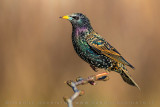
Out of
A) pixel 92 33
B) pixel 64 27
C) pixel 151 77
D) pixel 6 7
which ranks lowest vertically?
pixel 151 77

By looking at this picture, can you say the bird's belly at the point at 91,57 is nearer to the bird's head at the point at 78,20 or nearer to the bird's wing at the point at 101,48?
the bird's wing at the point at 101,48

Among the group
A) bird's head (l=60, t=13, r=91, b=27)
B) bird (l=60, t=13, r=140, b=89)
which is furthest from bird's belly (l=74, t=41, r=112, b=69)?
bird's head (l=60, t=13, r=91, b=27)

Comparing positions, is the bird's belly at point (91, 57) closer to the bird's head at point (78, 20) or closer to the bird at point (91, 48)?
the bird at point (91, 48)

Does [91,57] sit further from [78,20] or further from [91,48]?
[78,20]

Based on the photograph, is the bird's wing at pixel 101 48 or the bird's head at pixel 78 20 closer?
the bird's head at pixel 78 20

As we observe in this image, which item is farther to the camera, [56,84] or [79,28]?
[56,84]

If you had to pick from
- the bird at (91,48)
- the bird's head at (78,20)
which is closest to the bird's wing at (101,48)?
the bird at (91,48)

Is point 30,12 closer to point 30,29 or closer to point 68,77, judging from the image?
point 30,29

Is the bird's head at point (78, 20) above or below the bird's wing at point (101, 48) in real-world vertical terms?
above

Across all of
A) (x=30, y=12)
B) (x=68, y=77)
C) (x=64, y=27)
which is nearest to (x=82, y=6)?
(x=64, y=27)
